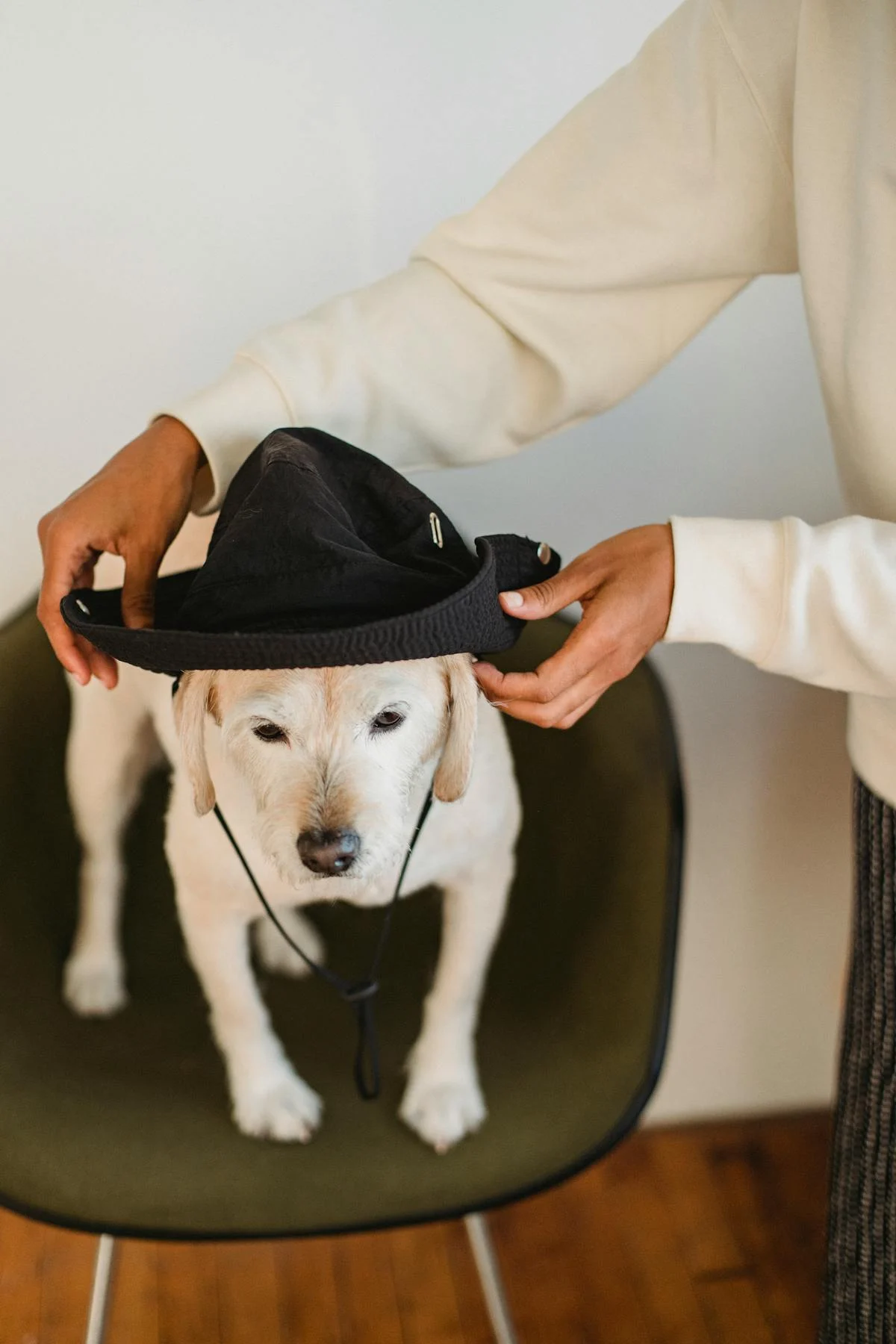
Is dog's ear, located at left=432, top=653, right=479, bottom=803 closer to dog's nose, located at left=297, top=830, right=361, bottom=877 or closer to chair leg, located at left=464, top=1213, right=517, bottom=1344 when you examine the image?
dog's nose, located at left=297, top=830, right=361, bottom=877

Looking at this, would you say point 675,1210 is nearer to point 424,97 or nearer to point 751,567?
point 751,567

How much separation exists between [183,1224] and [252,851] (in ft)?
1.17

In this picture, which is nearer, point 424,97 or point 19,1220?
point 424,97

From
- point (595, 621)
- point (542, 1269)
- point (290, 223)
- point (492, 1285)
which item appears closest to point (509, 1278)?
point (542, 1269)

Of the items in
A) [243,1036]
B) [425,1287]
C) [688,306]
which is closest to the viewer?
[688,306]

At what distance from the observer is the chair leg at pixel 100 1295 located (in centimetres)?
132

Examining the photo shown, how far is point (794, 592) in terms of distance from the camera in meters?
0.85

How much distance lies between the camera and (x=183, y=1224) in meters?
1.02

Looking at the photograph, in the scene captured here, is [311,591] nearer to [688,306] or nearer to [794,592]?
[794,592]

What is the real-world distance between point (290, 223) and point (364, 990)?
89 centimetres

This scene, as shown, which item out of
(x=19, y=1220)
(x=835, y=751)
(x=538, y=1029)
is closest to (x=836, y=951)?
(x=835, y=751)

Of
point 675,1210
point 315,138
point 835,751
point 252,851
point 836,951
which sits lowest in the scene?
point 675,1210

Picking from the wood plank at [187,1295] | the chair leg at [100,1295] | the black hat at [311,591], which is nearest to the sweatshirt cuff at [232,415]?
the black hat at [311,591]

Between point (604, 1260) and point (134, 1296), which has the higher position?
point (134, 1296)
